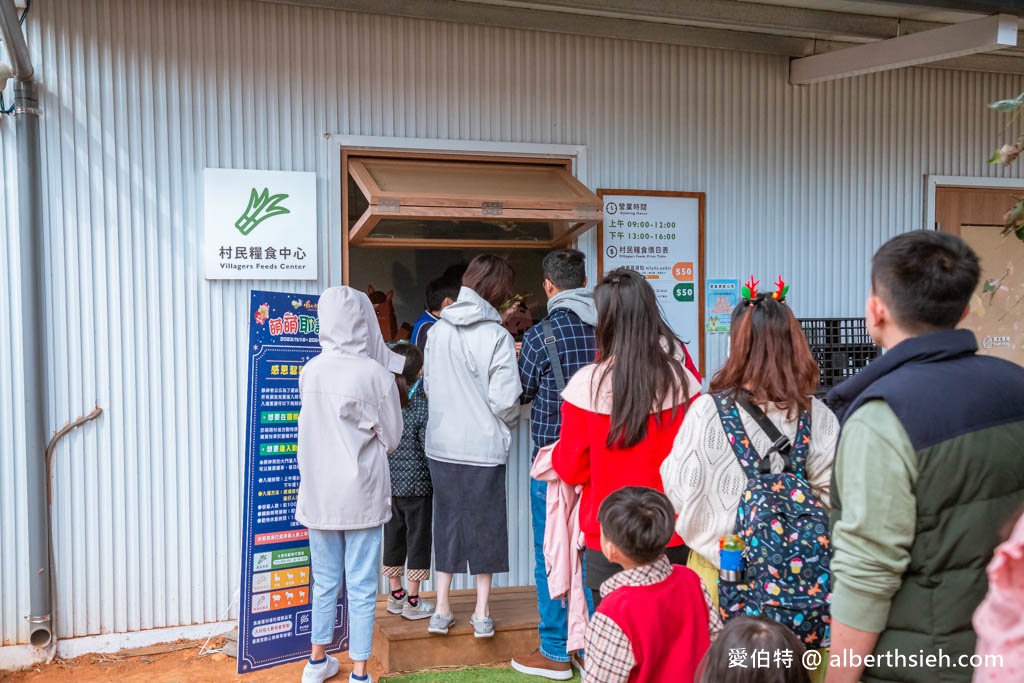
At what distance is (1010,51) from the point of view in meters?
5.30

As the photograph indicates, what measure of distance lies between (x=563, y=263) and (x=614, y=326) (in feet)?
2.93

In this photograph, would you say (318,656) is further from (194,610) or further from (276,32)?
(276,32)

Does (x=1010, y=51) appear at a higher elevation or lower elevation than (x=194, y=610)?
higher

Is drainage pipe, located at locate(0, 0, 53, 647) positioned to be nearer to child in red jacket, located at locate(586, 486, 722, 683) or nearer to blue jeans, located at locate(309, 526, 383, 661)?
blue jeans, located at locate(309, 526, 383, 661)

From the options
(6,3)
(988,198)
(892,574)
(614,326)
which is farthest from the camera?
(988,198)

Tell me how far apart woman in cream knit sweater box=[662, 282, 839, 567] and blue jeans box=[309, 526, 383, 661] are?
5.38 ft

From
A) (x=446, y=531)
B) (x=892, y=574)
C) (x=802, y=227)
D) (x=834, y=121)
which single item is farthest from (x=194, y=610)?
(x=834, y=121)

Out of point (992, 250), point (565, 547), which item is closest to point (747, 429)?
point (565, 547)

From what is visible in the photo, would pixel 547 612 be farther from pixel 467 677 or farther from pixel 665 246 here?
pixel 665 246

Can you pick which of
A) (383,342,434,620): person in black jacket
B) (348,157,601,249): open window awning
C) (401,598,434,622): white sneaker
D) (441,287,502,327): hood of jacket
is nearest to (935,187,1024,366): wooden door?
(348,157,601,249): open window awning

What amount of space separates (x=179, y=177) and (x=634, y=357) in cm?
255

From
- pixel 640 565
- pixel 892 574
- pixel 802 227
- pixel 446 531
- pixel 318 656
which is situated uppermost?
pixel 802 227

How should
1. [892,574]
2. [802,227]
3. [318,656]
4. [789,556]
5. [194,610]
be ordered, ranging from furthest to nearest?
[802,227] < [194,610] < [318,656] < [789,556] < [892,574]

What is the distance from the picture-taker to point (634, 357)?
2928 millimetres
